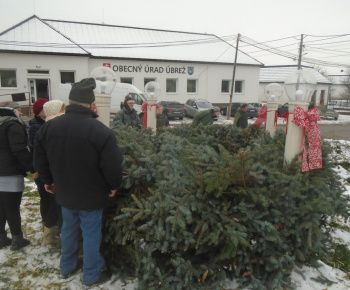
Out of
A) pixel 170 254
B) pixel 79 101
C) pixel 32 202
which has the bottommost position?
pixel 32 202

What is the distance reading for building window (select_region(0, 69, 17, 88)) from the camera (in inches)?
834

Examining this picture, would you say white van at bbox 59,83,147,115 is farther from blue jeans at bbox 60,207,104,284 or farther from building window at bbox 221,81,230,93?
blue jeans at bbox 60,207,104,284

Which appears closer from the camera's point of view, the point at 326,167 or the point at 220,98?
the point at 326,167

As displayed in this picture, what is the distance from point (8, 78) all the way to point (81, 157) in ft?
73.4

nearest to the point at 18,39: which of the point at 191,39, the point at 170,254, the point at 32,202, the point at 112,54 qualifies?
the point at 112,54

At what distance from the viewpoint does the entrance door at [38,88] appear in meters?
21.9

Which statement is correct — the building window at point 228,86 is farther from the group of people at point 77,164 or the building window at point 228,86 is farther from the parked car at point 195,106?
the group of people at point 77,164

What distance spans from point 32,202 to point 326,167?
4.78 meters

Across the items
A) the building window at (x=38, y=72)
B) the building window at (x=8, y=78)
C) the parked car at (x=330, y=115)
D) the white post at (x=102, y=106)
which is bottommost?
the parked car at (x=330, y=115)

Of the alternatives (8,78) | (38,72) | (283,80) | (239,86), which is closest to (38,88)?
(38,72)

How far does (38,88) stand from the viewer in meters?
22.1

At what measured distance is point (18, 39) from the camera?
21297 millimetres

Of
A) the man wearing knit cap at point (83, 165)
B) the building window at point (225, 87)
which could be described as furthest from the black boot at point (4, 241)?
the building window at point (225, 87)

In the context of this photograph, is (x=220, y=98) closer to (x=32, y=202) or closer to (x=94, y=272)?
(x=32, y=202)
